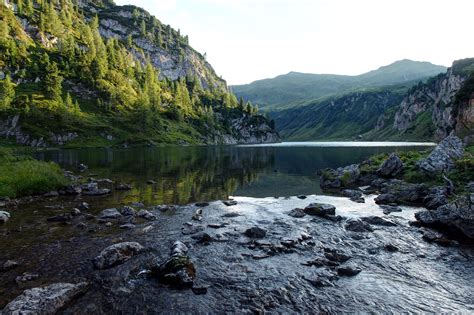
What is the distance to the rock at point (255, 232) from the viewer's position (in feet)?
78.6

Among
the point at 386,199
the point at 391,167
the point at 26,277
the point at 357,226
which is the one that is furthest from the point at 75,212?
the point at 391,167

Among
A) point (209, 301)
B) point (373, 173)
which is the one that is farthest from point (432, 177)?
point (209, 301)

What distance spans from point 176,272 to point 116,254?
4.83 m

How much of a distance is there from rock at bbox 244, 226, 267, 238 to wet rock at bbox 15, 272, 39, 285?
14.3 m

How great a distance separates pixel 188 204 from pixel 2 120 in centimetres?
14626

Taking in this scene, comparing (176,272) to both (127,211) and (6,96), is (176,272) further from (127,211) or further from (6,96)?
(6,96)

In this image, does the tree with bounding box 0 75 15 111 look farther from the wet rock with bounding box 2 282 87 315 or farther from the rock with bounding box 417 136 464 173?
the rock with bounding box 417 136 464 173

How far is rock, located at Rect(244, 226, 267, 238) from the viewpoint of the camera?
2397cm

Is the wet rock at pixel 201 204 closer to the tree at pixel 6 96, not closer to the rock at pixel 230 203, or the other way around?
the rock at pixel 230 203

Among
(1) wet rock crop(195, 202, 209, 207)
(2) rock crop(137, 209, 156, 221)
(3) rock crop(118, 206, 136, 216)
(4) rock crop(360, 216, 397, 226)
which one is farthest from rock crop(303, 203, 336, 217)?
(3) rock crop(118, 206, 136, 216)

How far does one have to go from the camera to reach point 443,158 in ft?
145

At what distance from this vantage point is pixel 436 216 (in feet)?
85.6

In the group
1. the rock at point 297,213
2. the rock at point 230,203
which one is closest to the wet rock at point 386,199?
the rock at point 297,213

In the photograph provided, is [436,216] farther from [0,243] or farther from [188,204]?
[0,243]
